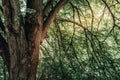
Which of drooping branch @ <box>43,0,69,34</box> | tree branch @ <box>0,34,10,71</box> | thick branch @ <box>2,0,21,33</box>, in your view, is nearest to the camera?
thick branch @ <box>2,0,21,33</box>

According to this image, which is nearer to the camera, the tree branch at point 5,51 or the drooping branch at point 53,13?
the tree branch at point 5,51

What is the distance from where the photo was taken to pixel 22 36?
562 centimetres

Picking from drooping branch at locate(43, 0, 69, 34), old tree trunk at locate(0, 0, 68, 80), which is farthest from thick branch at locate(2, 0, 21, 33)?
drooping branch at locate(43, 0, 69, 34)

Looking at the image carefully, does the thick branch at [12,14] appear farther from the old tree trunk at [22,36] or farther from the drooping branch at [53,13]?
the drooping branch at [53,13]

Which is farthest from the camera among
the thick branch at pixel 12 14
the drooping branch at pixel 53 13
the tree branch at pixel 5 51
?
the drooping branch at pixel 53 13

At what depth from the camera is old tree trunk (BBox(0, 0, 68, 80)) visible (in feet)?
17.6

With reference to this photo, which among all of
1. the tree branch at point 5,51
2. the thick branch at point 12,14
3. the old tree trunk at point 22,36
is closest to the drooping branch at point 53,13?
the old tree trunk at point 22,36

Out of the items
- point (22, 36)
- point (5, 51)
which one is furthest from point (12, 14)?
point (5, 51)

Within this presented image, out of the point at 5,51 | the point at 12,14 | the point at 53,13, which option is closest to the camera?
the point at 12,14

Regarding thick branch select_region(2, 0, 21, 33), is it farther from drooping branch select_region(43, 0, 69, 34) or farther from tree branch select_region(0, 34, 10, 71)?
drooping branch select_region(43, 0, 69, 34)

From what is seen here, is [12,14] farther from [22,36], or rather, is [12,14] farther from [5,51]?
[5,51]

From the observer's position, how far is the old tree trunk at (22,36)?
17.6ft

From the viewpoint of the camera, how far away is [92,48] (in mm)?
7898

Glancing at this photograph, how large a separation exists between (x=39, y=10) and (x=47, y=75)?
2.50 m
